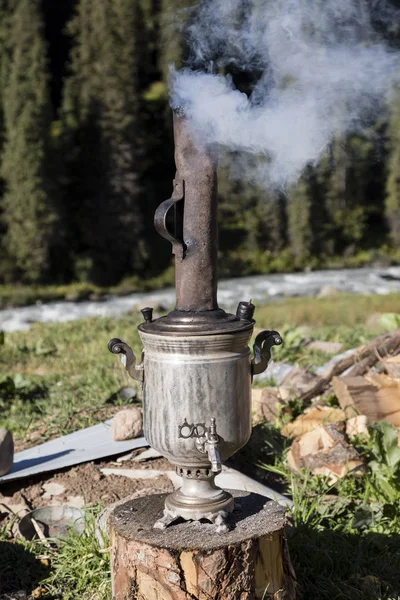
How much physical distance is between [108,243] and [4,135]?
14.0 ft

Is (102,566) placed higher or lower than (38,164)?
lower

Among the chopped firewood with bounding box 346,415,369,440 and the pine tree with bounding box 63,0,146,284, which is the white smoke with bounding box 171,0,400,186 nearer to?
the chopped firewood with bounding box 346,415,369,440

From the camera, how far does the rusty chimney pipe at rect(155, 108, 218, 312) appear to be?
2873 millimetres

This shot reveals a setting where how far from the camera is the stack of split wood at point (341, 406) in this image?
14.0 feet

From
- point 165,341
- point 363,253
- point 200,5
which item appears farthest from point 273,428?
point 363,253

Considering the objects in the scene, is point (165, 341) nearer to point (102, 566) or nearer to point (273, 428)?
point (102, 566)

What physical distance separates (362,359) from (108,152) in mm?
18367

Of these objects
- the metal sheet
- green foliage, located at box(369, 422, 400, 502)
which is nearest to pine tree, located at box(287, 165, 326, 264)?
the metal sheet

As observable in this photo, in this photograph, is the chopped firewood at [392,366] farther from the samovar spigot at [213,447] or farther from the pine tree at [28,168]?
the pine tree at [28,168]

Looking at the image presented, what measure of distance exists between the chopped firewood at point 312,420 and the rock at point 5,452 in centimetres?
170

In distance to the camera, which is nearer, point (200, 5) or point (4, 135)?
point (200, 5)

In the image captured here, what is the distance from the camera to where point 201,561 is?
267 centimetres

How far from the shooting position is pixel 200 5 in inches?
137

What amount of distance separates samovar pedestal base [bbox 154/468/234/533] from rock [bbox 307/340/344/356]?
422cm
